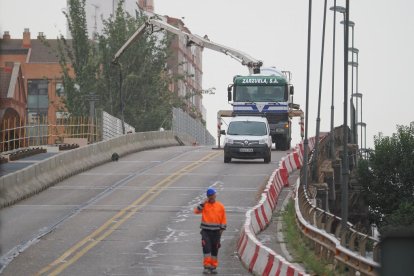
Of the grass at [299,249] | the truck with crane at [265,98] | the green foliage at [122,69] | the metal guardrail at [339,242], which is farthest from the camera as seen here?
the green foliage at [122,69]

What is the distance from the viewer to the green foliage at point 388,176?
3241 inches

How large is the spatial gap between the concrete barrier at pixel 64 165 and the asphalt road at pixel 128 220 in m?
0.39

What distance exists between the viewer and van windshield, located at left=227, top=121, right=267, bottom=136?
49494 millimetres

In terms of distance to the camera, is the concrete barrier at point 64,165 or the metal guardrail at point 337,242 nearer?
the metal guardrail at point 337,242

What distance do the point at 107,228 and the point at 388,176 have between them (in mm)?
59176

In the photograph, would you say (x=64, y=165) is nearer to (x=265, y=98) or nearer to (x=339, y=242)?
(x=265, y=98)

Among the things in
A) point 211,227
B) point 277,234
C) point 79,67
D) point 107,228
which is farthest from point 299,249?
point 79,67

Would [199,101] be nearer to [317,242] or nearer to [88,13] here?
[88,13]

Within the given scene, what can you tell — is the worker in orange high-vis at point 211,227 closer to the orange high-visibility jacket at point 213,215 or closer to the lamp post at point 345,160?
the orange high-visibility jacket at point 213,215

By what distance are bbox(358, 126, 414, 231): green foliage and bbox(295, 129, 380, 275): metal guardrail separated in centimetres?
A: 5159

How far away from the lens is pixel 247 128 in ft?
163

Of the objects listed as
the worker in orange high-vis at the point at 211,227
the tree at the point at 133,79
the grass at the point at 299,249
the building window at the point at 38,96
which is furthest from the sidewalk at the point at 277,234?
the building window at the point at 38,96

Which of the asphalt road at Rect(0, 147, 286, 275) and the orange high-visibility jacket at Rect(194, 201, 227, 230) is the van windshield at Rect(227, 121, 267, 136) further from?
the orange high-visibility jacket at Rect(194, 201, 227, 230)

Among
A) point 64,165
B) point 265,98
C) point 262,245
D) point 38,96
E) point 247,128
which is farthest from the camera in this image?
point 38,96
